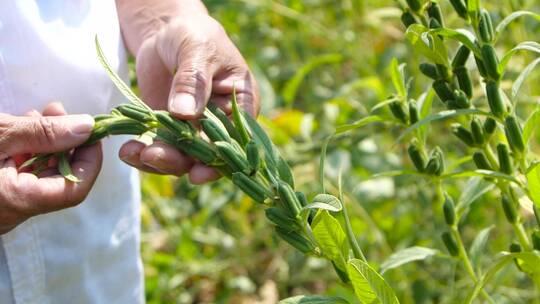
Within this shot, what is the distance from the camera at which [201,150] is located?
101 centimetres

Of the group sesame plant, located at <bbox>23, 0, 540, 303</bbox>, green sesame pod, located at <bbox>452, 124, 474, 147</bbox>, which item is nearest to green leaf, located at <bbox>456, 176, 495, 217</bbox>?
sesame plant, located at <bbox>23, 0, 540, 303</bbox>

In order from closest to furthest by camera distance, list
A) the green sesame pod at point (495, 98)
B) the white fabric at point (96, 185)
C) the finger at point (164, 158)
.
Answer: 1. the green sesame pod at point (495, 98)
2. the finger at point (164, 158)
3. the white fabric at point (96, 185)

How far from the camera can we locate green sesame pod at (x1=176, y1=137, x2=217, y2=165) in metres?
1.01

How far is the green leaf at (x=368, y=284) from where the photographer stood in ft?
3.00

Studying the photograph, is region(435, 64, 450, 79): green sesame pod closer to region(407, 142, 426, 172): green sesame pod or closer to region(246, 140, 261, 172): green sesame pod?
region(407, 142, 426, 172): green sesame pod

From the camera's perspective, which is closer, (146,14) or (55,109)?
(55,109)

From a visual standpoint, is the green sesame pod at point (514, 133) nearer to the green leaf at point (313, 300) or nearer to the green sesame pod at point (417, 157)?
the green sesame pod at point (417, 157)

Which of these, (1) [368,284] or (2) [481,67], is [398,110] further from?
(1) [368,284]

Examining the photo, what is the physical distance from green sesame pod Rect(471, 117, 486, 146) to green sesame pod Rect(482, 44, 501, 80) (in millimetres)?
76

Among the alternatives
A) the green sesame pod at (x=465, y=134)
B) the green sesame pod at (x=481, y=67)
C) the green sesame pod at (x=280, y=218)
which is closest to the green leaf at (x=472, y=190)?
the green sesame pod at (x=465, y=134)

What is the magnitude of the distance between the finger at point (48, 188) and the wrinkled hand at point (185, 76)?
0.06m

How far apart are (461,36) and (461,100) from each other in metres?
0.09

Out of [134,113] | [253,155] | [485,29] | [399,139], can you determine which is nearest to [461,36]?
[485,29]

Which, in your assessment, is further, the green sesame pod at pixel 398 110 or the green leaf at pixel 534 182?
the green sesame pod at pixel 398 110
